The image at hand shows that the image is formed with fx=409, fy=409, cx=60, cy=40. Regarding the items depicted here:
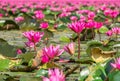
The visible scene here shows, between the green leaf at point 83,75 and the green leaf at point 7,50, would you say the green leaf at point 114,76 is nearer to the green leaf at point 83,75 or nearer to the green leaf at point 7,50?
the green leaf at point 83,75

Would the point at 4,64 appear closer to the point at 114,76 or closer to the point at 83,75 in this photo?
the point at 83,75

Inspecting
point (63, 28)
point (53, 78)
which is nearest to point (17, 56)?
point (53, 78)

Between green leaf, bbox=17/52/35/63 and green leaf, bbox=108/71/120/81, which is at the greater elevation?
green leaf, bbox=108/71/120/81

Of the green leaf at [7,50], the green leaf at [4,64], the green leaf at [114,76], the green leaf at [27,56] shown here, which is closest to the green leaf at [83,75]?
the green leaf at [114,76]

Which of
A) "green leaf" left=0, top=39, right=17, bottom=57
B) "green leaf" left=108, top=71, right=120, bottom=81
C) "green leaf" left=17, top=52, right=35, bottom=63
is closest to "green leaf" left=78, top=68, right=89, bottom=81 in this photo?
"green leaf" left=108, top=71, right=120, bottom=81

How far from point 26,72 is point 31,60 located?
93mm

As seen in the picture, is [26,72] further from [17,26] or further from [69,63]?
[17,26]

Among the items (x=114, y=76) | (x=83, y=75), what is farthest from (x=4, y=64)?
(x=114, y=76)

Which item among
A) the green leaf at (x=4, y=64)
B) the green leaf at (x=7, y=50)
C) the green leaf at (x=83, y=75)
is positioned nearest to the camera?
the green leaf at (x=83, y=75)

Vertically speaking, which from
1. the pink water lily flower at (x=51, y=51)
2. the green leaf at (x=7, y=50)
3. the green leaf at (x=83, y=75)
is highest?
the pink water lily flower at (x=51, y=51)

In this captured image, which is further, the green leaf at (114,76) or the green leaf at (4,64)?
the green leaf at (4,64)

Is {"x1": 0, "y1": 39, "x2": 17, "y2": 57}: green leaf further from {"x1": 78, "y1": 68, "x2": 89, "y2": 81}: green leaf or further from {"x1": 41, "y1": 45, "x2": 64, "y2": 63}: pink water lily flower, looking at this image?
{"x1": 78, "y1": 68, "x2": 89, "y2": 81}: green leaf

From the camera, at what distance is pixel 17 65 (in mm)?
2088

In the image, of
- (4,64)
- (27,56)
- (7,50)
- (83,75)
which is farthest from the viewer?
(7,50)
